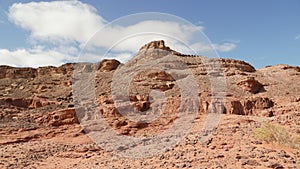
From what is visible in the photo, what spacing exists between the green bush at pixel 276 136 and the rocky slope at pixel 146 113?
0.50ft

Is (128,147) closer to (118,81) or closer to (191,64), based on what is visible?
(118,81)

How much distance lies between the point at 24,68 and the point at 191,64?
79.0ft

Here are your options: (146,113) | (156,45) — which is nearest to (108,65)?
(156,45)

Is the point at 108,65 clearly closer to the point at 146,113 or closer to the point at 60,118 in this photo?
the point at 60,118

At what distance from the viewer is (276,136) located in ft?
33.7

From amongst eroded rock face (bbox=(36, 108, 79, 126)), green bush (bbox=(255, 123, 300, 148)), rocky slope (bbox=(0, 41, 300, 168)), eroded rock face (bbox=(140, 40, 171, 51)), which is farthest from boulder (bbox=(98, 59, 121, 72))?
green bush (bbox=(255, 123, 300, 148))

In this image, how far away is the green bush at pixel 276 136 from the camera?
996cm

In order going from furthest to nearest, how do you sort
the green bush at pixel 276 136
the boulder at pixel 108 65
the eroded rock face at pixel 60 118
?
the boulder at pixel 108 65 → the eroded rock face at pixel 60 118 → the green bush at pixel 276 136

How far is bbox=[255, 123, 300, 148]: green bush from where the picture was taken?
996cm

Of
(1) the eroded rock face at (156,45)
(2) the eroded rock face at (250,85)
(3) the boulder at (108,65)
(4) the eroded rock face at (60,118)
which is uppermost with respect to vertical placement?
(1) the eroded rock face at (156,45)

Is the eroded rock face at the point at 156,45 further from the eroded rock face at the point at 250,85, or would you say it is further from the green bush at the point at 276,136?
the green bush at the point at 276,136

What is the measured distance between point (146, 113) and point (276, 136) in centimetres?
1123

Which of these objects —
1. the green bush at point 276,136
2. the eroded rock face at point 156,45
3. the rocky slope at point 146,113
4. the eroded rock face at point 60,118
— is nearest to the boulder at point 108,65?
the rocky slope at point 146,113

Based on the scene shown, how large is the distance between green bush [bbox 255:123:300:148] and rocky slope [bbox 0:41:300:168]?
151 millimetres
